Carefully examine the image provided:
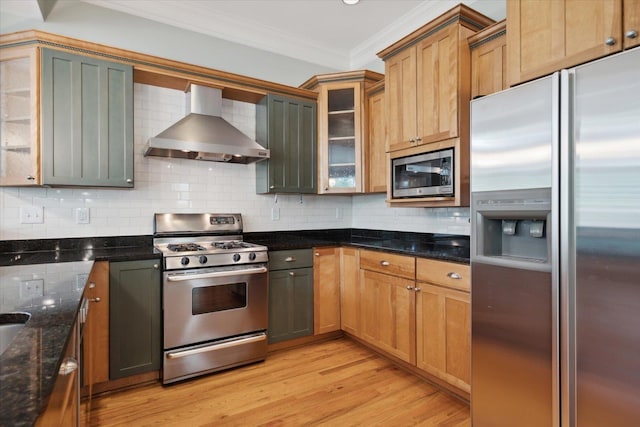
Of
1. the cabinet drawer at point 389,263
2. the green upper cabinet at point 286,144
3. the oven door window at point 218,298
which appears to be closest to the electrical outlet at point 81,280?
the oven door window at point 218,298

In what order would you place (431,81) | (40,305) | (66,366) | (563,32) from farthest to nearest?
(431,81) < (563,32) < (40,305) < (66,366)

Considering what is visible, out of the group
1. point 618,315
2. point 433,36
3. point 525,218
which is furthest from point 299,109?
point 618,315

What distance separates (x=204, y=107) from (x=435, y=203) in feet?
6.88

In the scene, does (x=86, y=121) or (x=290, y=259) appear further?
(x=290, y=259)

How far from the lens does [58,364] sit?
0.73 m

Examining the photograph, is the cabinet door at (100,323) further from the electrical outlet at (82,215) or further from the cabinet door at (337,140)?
the cabinet door at (337,140)

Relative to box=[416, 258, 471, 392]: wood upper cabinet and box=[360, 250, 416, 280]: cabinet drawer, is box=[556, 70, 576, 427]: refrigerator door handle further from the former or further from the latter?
box=[360, 250, 416, 280]: cabinet drawer

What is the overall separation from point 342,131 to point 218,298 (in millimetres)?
2002

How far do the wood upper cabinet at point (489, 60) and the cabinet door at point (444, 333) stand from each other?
138 centimetres

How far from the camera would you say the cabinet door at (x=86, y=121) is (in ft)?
7.93

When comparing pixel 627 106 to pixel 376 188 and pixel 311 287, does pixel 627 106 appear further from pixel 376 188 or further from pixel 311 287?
pixel 311 287

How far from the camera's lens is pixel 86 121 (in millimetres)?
2533

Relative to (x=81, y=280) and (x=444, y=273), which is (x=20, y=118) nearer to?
(x=81, y=280)

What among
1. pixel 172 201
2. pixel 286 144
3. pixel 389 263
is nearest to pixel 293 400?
pixel 389 263
